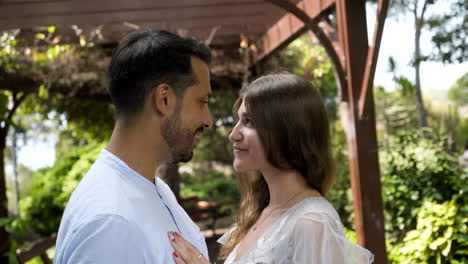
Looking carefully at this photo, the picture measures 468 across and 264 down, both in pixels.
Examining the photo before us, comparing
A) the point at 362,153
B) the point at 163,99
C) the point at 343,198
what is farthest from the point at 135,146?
the point at 343,198

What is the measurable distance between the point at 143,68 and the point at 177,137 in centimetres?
18

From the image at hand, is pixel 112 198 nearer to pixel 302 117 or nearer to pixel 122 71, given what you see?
pixel 122 71

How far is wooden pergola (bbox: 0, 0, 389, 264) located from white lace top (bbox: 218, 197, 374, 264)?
5.63ft

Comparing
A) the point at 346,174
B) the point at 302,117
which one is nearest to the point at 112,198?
the point at 302,117

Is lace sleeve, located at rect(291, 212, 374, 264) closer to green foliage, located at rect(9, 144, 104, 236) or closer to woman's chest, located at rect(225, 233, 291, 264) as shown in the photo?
woman's chest, located at rect(225, 233, 291, 264)

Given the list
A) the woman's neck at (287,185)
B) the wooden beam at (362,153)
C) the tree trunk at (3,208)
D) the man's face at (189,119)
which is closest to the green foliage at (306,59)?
the wooden beam at (362,153)

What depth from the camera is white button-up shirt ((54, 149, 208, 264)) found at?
3.37ft

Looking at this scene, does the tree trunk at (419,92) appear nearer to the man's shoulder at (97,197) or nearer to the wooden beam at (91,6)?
the wooden beam at (91,6)

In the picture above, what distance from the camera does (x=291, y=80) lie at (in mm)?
1875

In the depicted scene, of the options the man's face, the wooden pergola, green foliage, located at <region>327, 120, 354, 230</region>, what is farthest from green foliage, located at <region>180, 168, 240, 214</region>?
the man's face

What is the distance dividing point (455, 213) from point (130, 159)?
142 inches

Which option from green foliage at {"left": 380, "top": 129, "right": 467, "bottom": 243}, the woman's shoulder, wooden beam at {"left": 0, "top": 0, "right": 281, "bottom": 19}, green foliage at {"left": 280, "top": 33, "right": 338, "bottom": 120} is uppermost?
wooden beam at {"left": 0, "top": 0, "right": 281, "bottom": 19}

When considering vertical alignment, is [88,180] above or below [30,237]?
above

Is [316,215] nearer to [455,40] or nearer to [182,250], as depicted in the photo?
[182,250]
